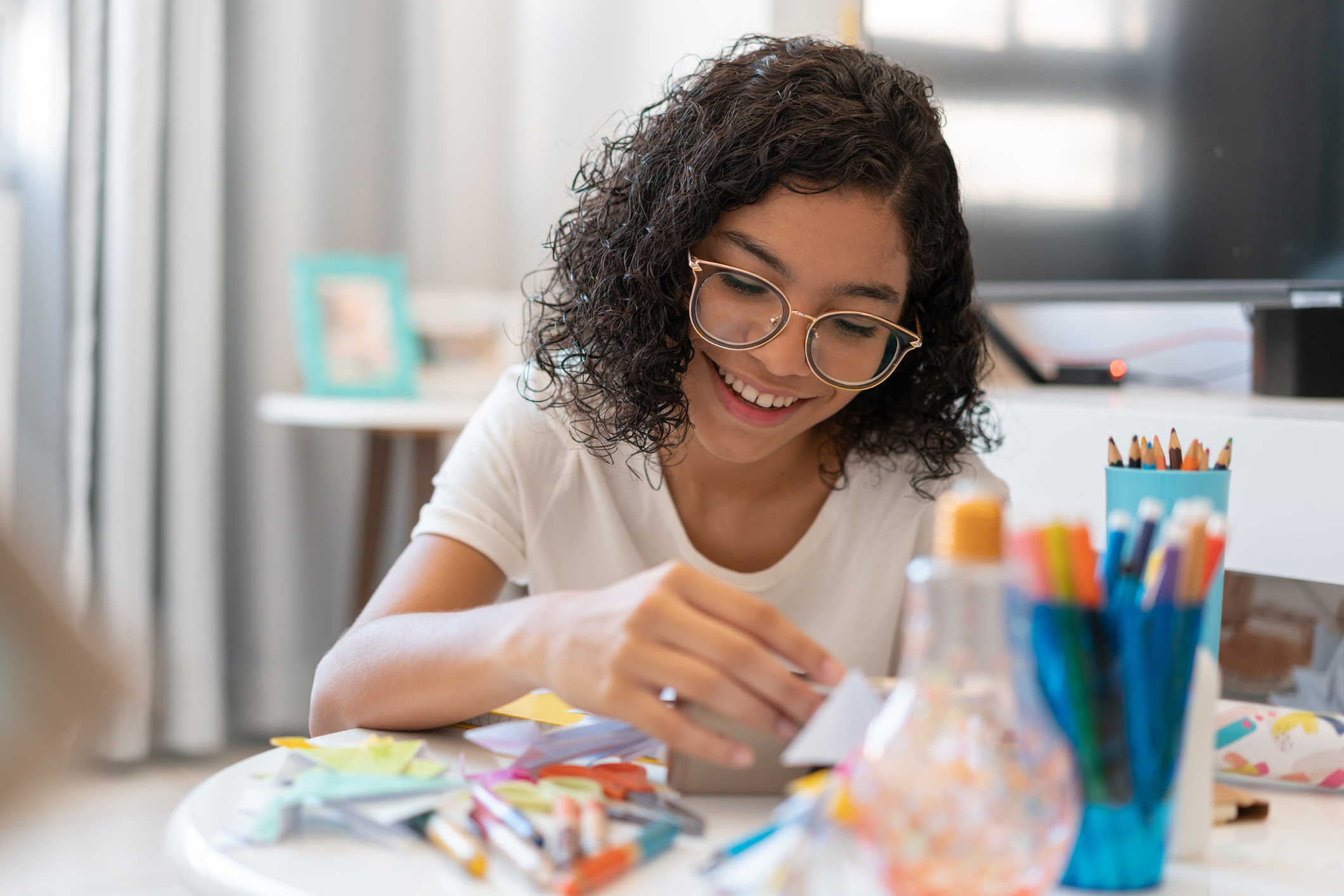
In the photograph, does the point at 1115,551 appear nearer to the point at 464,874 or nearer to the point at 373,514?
the point at 464,874

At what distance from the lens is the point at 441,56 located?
8.86ft

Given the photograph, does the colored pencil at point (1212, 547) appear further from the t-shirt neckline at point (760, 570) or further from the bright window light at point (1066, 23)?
the bright window light at point (1066, 23)

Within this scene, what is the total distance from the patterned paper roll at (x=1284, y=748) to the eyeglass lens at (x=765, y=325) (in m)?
0.39

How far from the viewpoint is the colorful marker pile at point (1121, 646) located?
48cm

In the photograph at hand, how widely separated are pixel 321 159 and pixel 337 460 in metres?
0.66

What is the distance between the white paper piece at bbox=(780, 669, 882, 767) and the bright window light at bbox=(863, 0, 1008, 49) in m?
1.56

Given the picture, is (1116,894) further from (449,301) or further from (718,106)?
(449,301)

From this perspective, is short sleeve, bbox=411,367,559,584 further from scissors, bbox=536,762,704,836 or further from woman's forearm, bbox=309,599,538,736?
scissors, bbox=536,762,704,836

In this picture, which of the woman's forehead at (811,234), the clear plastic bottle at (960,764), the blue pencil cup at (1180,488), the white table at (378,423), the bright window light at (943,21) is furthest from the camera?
the white table at (378,423)

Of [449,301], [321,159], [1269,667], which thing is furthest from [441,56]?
[1269,667]

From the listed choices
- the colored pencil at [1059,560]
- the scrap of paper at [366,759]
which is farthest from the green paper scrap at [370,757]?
the colored pencil at [1059,560]

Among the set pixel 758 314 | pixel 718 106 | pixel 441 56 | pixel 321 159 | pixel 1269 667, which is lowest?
pixel 1269 667

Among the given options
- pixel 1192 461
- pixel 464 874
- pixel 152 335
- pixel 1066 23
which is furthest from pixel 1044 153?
pixel 152 335

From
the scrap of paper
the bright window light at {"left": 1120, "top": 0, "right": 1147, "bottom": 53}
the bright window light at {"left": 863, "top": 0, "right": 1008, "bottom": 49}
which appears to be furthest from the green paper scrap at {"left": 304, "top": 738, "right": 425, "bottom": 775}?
the bright window light at {"left": 863, "top": 0, "right": 1008, "bottom": 49}
